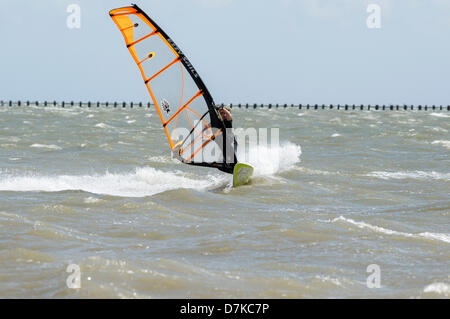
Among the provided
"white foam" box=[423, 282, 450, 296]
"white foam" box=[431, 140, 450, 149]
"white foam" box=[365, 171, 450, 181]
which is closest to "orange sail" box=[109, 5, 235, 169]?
"white foam" box=[365, 171, 450, 181]

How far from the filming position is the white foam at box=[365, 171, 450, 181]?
45.0ft

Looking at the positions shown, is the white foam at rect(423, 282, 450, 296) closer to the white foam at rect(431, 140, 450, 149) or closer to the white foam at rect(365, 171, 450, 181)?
the white foam at rect(365, 171, 450, 181)

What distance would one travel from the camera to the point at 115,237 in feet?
23.8

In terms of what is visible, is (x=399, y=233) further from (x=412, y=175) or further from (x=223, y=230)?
(x=412, y=175)

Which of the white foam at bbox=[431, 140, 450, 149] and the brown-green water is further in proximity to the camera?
the white foam at bbox=[431, 140, 450, 149]

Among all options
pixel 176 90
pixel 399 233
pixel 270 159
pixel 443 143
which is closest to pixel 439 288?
pixel 399 233

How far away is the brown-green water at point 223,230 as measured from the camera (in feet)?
18.2

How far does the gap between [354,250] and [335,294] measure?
1.54 m

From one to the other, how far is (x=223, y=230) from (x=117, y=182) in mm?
5166

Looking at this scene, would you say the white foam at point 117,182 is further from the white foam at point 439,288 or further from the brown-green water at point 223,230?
the white foam at point 439,288

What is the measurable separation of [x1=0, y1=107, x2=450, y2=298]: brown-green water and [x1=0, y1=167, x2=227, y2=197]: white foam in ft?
0.11

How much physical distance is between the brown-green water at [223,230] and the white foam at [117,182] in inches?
1.4
